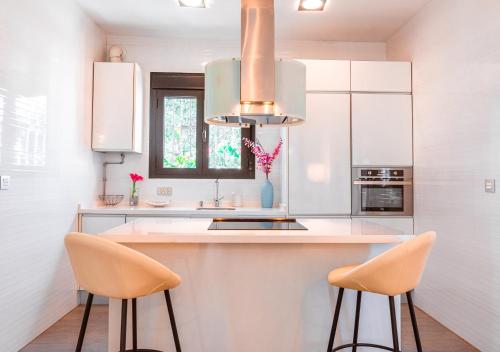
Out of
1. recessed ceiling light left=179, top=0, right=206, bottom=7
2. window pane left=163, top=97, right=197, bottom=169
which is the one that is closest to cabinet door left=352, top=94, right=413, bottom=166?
recessed ceiling light left=179, top=0, right=206, bottom=7

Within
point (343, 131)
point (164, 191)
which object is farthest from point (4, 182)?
point (343, 131)

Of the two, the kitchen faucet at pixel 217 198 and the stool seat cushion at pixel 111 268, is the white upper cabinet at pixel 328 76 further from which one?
the stool seat cushion at pixel 111 268

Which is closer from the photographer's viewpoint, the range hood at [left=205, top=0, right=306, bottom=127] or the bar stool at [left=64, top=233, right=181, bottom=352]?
the bar stool at [left=64, top=233, right=181, bottom=352]

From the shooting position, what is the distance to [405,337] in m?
2.88

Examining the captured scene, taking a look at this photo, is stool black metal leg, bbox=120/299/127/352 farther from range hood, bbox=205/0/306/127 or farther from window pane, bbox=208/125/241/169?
window pane, bbox=208/125/241/169

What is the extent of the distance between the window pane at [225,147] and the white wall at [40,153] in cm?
133

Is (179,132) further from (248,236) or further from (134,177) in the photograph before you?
(248,236)

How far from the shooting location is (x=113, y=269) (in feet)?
5.33

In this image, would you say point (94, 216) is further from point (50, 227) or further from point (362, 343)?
point (362, 343)

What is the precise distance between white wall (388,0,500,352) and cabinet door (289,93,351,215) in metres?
0.69

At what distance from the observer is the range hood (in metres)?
2.10

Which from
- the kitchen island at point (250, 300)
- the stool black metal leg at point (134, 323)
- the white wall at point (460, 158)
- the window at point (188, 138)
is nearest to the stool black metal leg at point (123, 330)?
the stool black metal leg at point (134, 323)

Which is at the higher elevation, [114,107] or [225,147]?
[114,107]

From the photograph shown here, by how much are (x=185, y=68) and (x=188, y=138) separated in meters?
0.79
